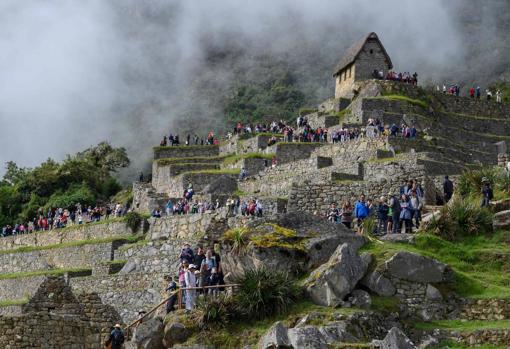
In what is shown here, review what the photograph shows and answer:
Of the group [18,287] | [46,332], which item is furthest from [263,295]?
[18,287]

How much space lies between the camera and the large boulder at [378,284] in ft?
86.1

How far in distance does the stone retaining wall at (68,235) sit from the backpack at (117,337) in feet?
71.9

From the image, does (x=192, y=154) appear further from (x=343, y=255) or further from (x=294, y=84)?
(x=343, y=255)

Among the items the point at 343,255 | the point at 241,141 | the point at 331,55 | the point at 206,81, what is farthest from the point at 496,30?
the point at 343,255

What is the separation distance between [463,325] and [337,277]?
3273 millimetres

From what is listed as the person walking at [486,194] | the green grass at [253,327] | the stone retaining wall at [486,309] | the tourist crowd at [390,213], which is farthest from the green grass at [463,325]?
the person walking at [486,194]

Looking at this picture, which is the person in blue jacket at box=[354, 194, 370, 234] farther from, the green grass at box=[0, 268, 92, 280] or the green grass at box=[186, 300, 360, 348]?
the green grass at box=[0, 268, 92, 280]

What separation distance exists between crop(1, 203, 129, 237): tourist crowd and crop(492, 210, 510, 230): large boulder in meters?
26.2

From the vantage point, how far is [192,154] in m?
62.2

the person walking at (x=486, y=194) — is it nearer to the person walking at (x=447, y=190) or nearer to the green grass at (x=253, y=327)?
the person walking at (x=447, y=190)

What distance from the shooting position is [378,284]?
1034 inches

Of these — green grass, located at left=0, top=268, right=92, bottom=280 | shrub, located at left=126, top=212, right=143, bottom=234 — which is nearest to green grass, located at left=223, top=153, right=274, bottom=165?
shrub, located at left=126, top=212, right=143, bottom=234

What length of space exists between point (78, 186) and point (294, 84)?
25.0 meters

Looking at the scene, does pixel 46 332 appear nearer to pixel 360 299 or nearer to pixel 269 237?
pixel 269 237
